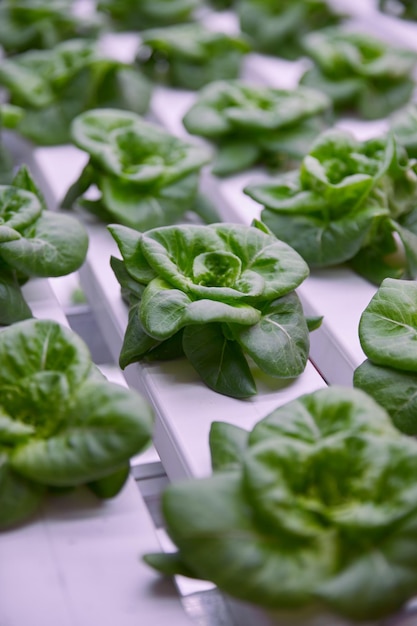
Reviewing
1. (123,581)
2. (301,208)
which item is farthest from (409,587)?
(301,208)

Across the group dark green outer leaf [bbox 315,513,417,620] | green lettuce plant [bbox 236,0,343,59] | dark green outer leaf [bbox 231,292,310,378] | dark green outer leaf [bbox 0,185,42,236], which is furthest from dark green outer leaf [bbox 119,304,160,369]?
green lettuce plant [bbox 236,0,343,59]

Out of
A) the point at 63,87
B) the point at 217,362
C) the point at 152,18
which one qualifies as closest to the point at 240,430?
the point at 217,362

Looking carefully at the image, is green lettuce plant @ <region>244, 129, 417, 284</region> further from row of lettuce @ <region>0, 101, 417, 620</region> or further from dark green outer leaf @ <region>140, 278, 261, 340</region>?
dark green outer leaf @ <region>140, 278, 261, 340</region>

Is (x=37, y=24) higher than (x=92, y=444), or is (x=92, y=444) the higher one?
(x=92, y=444)

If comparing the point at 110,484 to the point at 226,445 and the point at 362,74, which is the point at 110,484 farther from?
Result: the point at 362,74

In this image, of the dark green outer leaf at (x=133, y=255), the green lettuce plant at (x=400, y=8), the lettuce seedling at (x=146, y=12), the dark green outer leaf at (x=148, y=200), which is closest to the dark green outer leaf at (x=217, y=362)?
the dark green outer leaf at (x=133, y=255)

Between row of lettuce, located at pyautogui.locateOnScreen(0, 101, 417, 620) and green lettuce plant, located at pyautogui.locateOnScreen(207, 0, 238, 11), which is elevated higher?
row of lettuce, located at pyautogui.locateOnScreen(0, 101, 417, 620)
